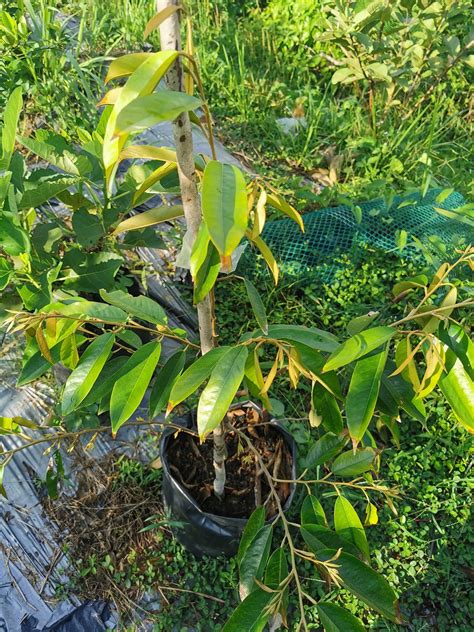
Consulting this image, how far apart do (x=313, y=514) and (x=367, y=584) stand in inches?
6.9

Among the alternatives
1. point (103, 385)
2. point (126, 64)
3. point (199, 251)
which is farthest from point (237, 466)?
point (126, 64)

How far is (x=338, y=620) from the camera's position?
74cm

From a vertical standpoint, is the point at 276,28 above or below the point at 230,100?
above

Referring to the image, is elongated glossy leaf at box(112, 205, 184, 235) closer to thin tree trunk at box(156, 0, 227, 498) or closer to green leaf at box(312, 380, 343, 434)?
thin tree trunk at box(156, 0, 227, 498)

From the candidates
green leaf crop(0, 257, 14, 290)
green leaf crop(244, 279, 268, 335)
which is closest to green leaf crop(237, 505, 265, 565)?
green leaf crop(244, 279, 268, 335)

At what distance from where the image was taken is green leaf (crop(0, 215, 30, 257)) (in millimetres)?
1267

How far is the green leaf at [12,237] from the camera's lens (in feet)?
4.16

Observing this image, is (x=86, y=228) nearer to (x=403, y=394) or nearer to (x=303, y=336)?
(x=303, y=336)

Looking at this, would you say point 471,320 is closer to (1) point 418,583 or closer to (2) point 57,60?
(1) point 418,583

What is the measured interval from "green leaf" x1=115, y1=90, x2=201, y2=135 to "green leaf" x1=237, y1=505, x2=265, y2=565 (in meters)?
0.71

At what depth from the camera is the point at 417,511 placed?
1729mm

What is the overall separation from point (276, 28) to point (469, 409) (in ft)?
12.0

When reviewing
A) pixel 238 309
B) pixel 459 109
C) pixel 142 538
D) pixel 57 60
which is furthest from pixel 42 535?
pixel 459 109

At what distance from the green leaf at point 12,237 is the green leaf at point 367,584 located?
3.18 feet
